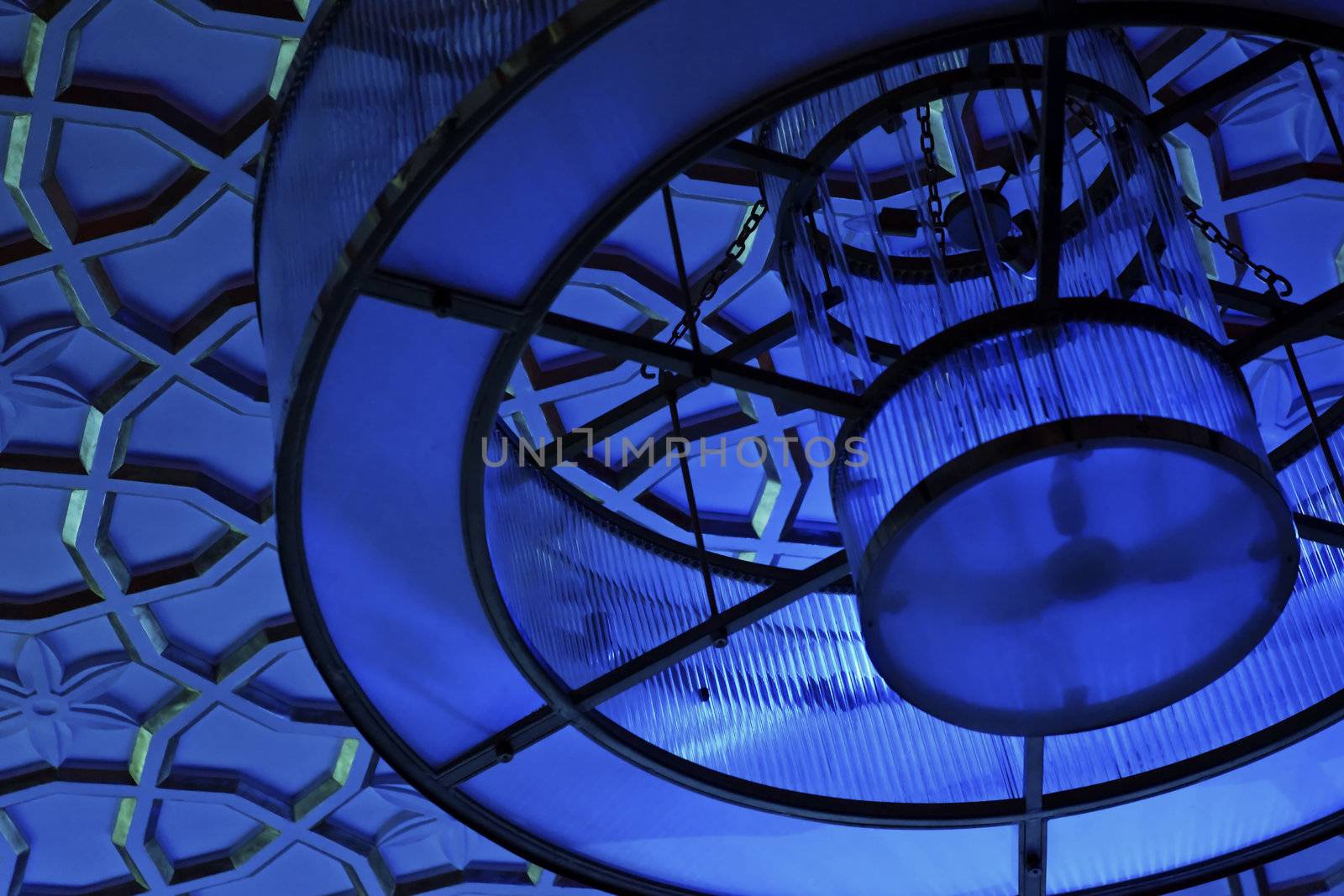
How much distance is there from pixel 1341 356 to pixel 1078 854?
5095 millimetres

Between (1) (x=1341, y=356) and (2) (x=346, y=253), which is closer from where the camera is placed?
(2) (x=346, y=253)

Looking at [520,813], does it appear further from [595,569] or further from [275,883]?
[275,883]

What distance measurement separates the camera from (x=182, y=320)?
29.3 feet

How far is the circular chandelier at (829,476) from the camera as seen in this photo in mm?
3818

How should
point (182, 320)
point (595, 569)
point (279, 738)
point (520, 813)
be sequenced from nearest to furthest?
point (520, 813) < point (595, 569) < point (182, 320) < point (279, 738)

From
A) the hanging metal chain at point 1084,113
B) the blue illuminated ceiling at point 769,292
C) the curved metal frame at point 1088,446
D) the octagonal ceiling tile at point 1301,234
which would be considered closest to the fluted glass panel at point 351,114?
the curved metal frame at point 1088,446

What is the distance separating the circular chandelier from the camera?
382 centimetres

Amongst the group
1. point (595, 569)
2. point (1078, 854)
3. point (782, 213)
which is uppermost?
point (782, 213)

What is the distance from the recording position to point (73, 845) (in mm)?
11680

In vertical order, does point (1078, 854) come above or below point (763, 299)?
below

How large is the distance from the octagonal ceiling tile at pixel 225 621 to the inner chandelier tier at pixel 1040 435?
5863mm

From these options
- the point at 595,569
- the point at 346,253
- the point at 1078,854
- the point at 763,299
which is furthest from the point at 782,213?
the point at 763,299

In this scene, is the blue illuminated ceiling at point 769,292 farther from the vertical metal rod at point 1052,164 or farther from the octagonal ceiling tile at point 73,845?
the octagonal ceiling tile at point 73,845

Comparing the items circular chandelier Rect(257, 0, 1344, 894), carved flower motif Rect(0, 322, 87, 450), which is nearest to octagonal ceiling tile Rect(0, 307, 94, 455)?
carved flower motif Rect(0, 322, 87, 450)
